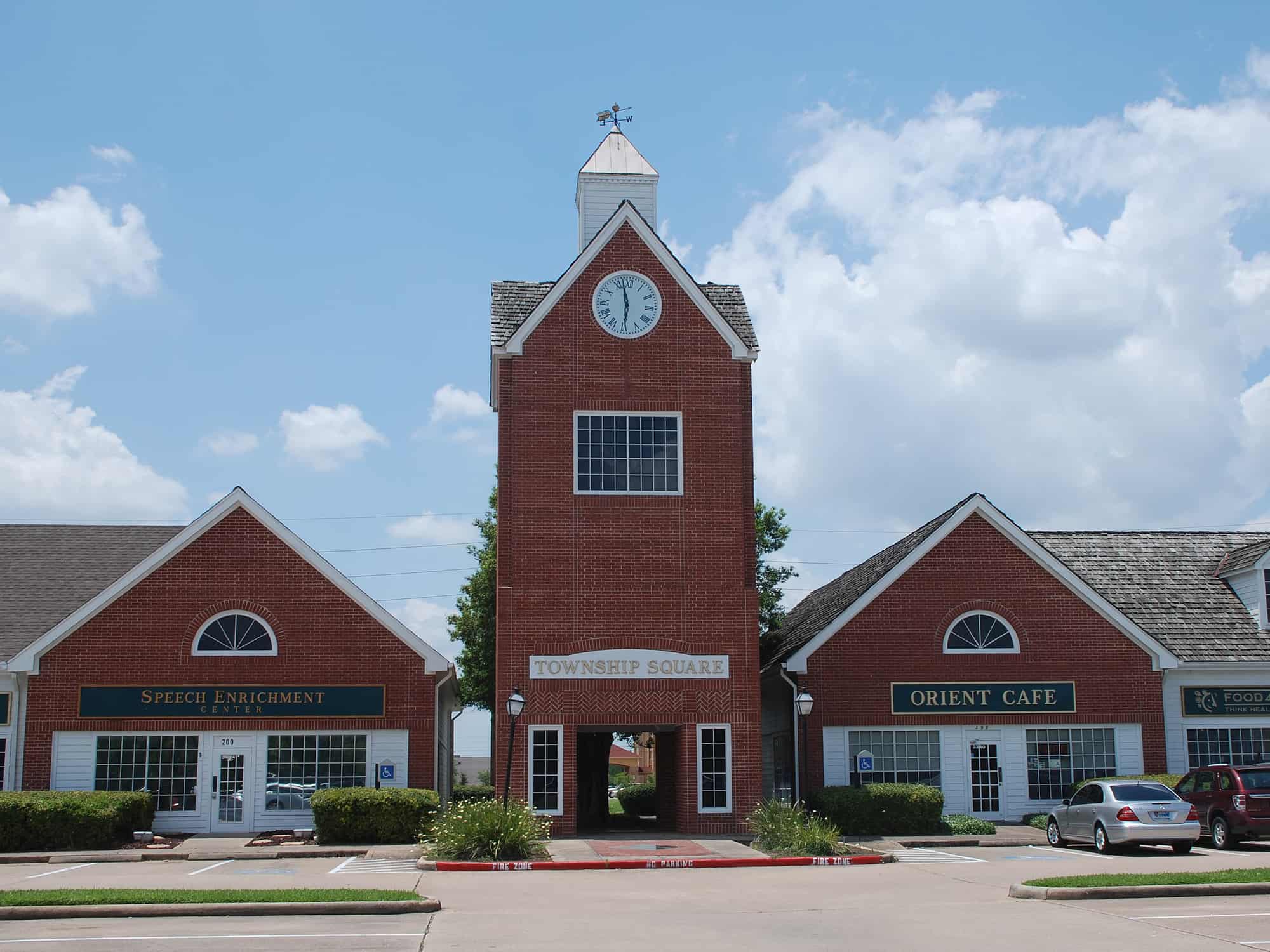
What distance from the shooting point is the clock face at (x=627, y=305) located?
94.5 feet

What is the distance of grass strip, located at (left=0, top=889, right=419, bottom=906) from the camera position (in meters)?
15.6

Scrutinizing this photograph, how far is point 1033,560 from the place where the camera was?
3097 centimetres

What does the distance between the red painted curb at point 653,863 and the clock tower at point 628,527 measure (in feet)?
17.3

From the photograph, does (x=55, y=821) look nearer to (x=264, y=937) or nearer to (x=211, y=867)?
(x=211, y=867)

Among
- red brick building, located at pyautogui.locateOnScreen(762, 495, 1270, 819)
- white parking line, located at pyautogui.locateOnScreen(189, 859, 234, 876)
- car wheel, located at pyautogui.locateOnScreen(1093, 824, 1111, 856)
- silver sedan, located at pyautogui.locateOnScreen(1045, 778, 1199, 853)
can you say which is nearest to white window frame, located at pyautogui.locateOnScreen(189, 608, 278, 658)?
white parking line, located at pyautogui.locateOnScreen(189, 859, 234, 876)

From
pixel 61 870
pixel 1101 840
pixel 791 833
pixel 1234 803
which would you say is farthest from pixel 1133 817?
pixel 61 870

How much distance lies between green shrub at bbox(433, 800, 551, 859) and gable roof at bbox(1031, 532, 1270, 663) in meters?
16.7

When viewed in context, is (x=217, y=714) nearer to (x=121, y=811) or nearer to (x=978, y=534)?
(x=121, y=811)

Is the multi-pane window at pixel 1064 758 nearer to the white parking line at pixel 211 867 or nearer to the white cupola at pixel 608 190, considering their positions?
the white cupola at pixel 608 190

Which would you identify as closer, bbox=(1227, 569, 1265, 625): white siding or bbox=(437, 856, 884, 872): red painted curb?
bbox=(437, 856, 884, 872): red painted curb

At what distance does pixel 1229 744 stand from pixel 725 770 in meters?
12.5

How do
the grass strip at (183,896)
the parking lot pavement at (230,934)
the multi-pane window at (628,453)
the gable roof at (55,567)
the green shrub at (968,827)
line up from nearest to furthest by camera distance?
the parking lot pavement at (230,934) → the grass strip at (183,896) → the green shrub at (968,827) → the multi-pane window at (628,453) → the gable roof at (55,567)

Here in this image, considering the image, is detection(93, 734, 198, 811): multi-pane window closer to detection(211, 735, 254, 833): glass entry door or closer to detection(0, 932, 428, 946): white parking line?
detection(211, 735, 254, 833): glass entry door

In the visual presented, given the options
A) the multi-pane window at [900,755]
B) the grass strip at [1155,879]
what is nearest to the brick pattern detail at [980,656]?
the multi-pane window at [900,755]
